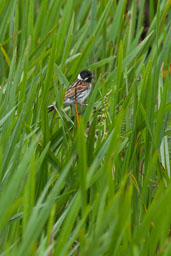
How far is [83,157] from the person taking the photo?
1.81 m

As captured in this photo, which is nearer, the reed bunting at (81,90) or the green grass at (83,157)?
the green grass at (83,157)

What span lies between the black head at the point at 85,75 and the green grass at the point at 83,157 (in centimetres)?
12

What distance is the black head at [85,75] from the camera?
4.16 meters

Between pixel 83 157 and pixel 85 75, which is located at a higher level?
pixel 83 157

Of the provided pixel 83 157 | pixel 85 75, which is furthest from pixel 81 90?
pixel 83 157

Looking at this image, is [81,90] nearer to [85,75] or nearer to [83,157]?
[85,75]

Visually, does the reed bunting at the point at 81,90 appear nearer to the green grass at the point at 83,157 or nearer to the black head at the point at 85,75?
the black head at the point at 85,75

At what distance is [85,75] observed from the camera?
4.26 metres

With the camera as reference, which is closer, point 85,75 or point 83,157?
point 83,157

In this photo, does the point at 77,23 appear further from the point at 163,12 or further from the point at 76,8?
the point at 163,12

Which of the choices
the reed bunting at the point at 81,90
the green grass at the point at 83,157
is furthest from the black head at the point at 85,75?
the green grass at the point at 83,157

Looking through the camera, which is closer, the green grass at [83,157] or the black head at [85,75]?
the green grass at [83,157]

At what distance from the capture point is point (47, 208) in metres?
1.79

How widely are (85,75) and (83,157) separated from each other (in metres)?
2.49
